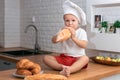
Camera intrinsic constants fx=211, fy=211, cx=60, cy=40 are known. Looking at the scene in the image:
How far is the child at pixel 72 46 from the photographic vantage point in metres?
1.51

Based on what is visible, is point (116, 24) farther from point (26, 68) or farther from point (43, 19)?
point (43, 19)

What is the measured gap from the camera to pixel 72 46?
162 cm

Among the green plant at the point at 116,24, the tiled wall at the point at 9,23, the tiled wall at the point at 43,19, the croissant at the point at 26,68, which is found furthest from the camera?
the tiled wall at the point at 9,23

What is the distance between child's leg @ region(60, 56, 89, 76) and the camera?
1.39 metres

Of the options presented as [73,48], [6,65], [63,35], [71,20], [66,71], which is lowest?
[6,65]

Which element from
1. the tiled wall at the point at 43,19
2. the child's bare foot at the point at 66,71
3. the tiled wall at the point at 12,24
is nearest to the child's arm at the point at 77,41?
the child's bare foot at the point at 66,71

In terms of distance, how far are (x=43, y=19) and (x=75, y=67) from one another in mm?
1433

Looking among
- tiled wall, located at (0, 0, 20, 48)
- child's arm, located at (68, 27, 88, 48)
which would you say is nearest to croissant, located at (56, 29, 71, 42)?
child's arm, located at (68, 27, 88, 48)

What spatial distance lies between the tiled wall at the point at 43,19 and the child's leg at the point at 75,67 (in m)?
0.93

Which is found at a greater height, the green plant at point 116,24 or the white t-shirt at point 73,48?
the green plant at point 116,24

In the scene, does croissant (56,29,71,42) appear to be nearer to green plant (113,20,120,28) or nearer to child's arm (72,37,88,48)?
child's arm (72,37,88,48)

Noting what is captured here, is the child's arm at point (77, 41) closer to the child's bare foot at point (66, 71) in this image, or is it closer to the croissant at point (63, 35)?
the croissant at point (63, 35)

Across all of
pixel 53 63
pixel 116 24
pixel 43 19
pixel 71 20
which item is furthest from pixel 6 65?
pixel 116 24

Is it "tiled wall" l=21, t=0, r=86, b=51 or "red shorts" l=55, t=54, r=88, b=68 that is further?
"tiled wall" l=21, t=0, r=86, b=51
